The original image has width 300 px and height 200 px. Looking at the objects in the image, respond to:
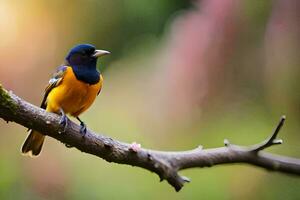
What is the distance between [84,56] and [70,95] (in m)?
0.23

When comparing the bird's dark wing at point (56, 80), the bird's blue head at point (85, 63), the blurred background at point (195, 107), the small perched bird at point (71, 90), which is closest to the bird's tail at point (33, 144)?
the small perched bird at point (71, 90)

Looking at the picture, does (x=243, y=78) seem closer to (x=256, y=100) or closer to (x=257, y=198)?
(x=256, y=100)

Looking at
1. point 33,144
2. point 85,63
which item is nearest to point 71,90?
point 85,63

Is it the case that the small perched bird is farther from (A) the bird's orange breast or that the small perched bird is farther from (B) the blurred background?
(B) the blurred background

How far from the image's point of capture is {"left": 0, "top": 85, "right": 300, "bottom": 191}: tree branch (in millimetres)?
1956

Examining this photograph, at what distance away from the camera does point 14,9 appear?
14.1 feet

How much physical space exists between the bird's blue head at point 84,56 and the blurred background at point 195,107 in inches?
33.3

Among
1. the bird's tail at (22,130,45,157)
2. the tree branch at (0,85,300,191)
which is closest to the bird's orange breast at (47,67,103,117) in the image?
the bird's tail at (22,130,45,157)

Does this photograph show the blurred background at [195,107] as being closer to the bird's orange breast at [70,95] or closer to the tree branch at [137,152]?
the tree branch at [137,152]

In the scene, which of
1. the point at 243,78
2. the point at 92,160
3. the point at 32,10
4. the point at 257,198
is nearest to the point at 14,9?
the point at 32,10

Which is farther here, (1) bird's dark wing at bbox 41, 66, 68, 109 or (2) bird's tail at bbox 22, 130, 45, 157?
(2) bird's tail at bbox 22, 130, 45, 157

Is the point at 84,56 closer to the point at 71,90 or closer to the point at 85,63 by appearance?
the point at 85,63

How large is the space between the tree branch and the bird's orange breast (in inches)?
12.2

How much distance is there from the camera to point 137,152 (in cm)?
228
